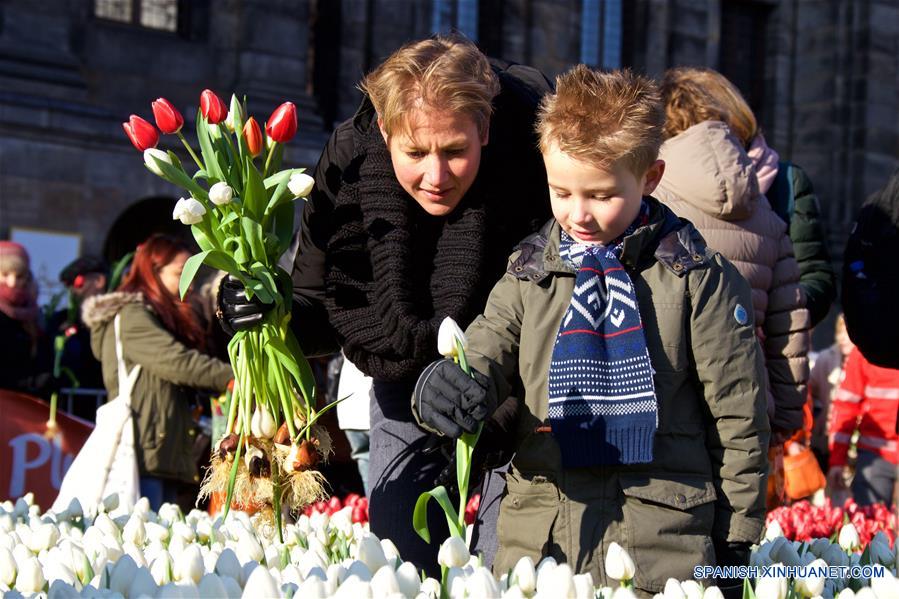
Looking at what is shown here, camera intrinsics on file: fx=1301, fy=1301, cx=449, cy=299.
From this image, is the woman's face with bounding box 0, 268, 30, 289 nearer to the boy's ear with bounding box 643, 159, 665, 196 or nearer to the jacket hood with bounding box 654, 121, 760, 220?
the jacket hood with bounding box 654, 121, 760, 220

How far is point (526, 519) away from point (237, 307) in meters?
1.06

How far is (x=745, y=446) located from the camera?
10.1ft

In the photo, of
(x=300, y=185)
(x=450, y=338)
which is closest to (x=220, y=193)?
(x=300, y=185)

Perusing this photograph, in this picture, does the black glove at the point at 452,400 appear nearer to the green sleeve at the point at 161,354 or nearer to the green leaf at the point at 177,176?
the green leaf at the point at 177,176

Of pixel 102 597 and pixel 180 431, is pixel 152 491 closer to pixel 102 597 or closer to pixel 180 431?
pixel 180 431

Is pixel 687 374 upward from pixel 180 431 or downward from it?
upward

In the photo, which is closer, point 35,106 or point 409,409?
point 409,409

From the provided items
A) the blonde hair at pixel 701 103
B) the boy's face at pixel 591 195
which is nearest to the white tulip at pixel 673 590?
the boy's face at pixel 591 195

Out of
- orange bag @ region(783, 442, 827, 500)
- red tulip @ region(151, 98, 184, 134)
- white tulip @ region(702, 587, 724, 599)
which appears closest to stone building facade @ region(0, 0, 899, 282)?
orange bag @ region(783, 442, 827, 500)

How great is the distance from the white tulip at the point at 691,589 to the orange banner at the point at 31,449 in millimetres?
5324

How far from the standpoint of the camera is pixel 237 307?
3.70 metres

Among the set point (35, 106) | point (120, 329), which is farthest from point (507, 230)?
point (35, 106)

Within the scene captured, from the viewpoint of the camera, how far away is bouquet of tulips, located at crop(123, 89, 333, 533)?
3709 mm

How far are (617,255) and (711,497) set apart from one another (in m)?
0.63
